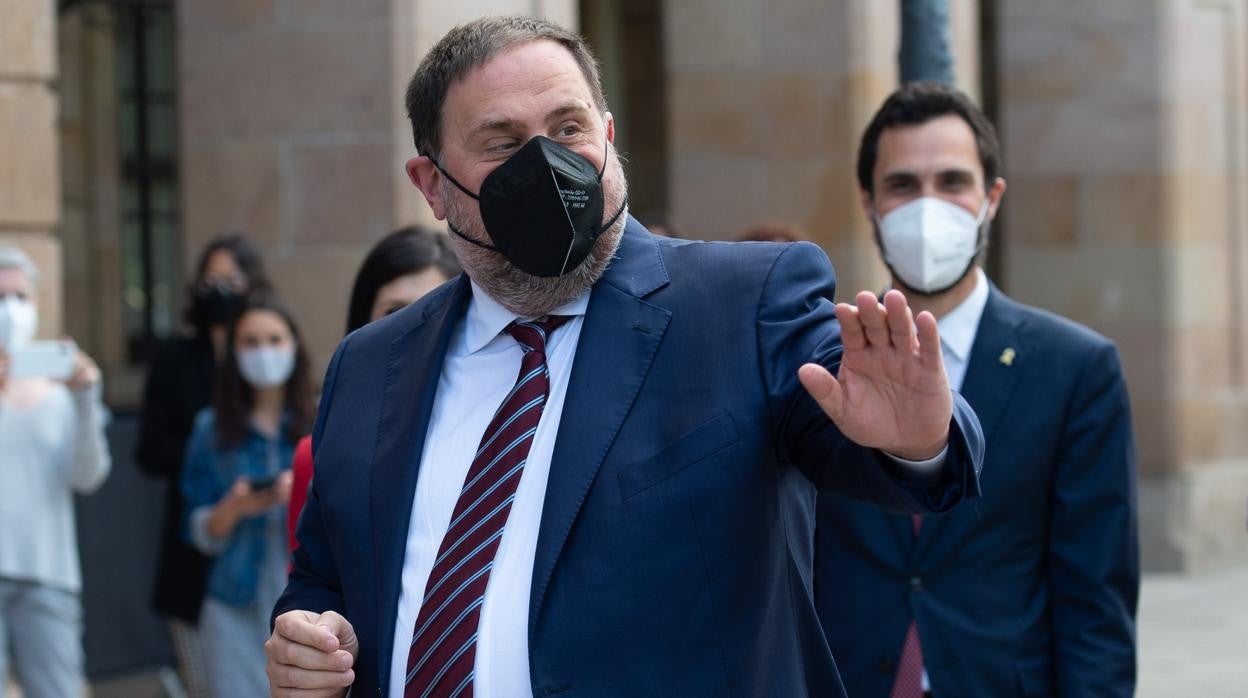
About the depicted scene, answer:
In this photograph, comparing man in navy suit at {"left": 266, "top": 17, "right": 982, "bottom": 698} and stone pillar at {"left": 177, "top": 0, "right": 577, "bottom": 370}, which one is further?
stone pillar at {"left": 177, "top": 0, "right": 577, "bottom": 370}

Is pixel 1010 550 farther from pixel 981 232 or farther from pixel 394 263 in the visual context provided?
pixel 394 263

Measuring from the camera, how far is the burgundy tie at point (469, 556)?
271 cm

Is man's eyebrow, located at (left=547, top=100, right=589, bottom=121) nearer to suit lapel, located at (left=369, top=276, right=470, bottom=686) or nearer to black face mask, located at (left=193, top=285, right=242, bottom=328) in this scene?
suit lapel, located at (left=369, top=276, right=470, bottom=686)

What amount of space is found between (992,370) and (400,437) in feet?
5.28

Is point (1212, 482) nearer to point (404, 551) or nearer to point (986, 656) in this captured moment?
point (986, 656)

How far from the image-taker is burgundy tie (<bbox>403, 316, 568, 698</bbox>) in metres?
2.71

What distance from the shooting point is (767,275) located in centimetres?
276

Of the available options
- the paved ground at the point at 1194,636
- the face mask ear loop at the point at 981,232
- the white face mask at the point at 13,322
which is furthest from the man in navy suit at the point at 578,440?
the paved ground at the point at 1194,636

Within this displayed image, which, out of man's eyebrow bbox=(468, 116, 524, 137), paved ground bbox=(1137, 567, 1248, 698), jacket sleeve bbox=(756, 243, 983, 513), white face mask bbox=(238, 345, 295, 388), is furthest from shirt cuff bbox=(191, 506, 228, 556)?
paved ground bbox=(1137, 567, 1248, 698)

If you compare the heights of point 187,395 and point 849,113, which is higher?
point 849,113

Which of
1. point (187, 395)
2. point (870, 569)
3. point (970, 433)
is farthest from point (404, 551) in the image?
point (187, 395)

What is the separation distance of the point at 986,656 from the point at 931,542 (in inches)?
10.8

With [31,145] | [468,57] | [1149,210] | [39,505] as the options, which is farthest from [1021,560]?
[1149,210]

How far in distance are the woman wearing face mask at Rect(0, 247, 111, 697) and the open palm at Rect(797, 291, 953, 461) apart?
412cm
